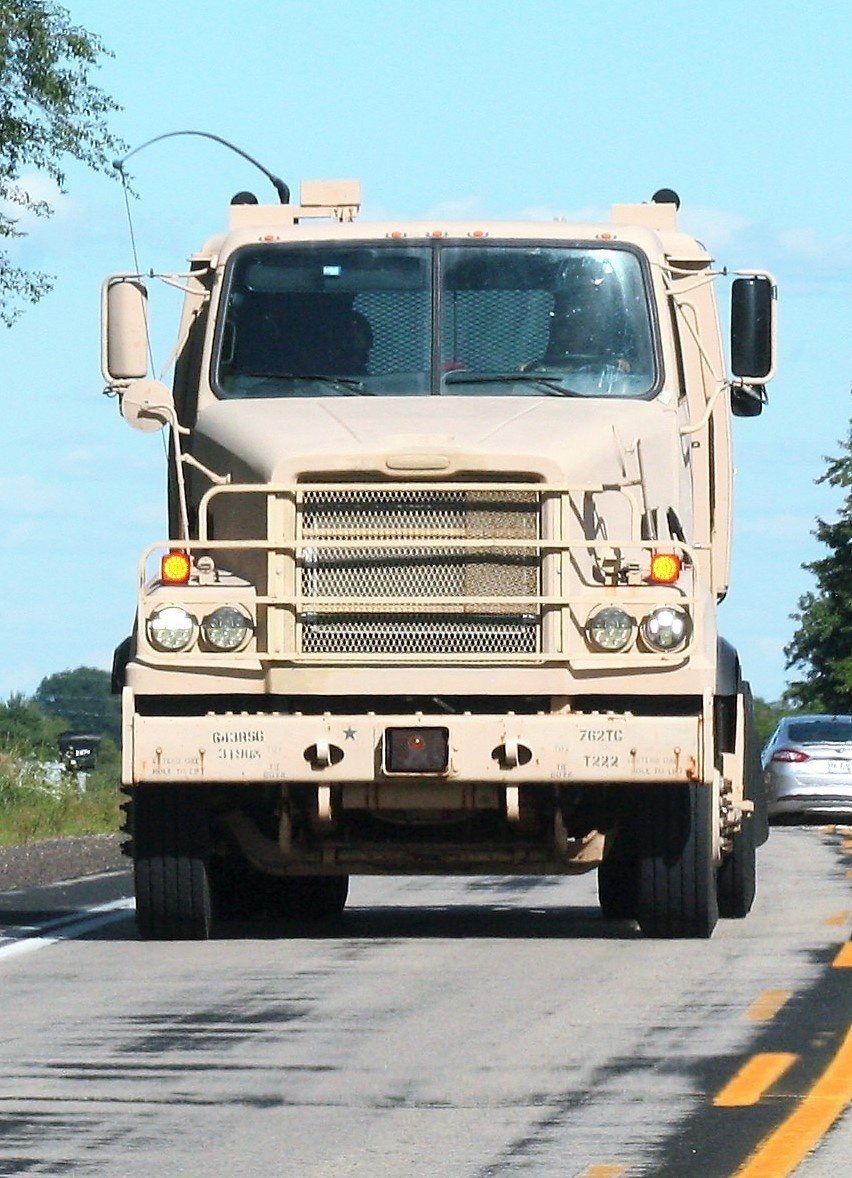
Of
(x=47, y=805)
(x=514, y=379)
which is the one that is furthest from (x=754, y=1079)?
(x=47, y=805)

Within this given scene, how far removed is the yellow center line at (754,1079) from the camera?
8133mm

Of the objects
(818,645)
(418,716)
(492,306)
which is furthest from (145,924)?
(818,645)

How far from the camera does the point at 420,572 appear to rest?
12.4 metres

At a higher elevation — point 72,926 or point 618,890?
point 618,890

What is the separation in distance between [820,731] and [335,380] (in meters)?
20.4

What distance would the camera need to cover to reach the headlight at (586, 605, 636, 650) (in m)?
12.2

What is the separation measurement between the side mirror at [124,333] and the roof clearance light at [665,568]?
9.38 feet

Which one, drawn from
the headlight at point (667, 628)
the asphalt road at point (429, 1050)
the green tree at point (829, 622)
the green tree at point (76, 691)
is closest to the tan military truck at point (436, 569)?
the headlight at point (667, 628)

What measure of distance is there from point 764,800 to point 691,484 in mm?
2718

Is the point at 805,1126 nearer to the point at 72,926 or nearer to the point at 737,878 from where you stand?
the point at 737,878

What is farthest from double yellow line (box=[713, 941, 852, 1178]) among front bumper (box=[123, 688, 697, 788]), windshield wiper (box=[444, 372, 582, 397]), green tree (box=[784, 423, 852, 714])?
green tree (box=[784, 423, 852, 714])

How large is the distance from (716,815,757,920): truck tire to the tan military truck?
8 cm

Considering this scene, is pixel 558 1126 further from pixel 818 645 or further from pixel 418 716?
pixel 818 645

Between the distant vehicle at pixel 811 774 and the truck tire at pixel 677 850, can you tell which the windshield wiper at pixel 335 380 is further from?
the distant vehicle at pixel 811 774
